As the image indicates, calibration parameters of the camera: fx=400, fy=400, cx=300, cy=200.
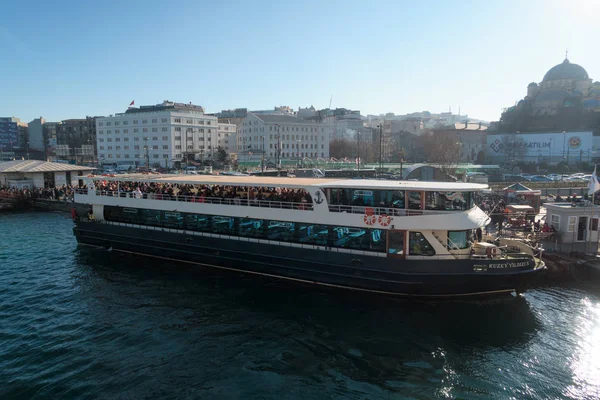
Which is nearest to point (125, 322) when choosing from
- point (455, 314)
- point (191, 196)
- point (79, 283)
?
point (79, 283)

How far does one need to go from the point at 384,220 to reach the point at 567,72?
4522 inches

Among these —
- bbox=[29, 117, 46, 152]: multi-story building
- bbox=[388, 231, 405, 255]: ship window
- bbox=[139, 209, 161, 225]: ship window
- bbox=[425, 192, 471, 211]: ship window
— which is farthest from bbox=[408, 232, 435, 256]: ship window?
bbox=[29, 117, 46, 152]: multi-story building

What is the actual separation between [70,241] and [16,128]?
494ft

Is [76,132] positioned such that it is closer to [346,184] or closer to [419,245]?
[346,184]

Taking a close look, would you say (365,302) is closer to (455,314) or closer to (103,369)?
(455,314)

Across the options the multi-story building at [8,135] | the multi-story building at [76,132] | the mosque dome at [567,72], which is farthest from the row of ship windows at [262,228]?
the multi-story building at [8,135]

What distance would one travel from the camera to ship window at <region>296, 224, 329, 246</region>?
17219 millimetres

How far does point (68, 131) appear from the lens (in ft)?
420

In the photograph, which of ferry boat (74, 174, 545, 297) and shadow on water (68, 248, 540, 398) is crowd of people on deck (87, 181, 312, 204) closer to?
ferry boat (74, 174, 545, 297)

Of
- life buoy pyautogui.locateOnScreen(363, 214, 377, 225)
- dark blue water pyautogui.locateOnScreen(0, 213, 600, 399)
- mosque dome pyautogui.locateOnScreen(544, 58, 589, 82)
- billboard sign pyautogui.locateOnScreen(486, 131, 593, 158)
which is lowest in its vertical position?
dark blue water pyautogui.locateOnScreen(0, 213, 600, 399)

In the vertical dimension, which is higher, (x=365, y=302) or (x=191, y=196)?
(x=191, y=196)

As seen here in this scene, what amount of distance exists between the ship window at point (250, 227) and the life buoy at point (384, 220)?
5783mm

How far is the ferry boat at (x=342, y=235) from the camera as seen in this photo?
1516 cm

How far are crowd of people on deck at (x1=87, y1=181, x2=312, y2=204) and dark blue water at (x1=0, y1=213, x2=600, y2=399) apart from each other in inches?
156
